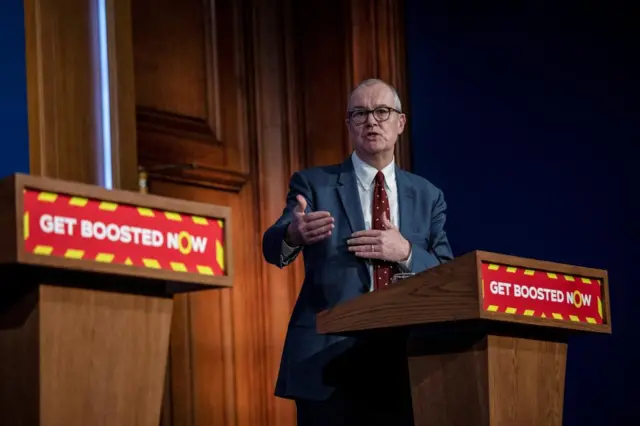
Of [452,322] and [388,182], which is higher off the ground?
[388,182]

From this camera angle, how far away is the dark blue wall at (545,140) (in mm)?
3793

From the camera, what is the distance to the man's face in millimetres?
2973

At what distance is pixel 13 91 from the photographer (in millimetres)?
2971

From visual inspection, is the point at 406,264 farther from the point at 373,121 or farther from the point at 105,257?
the point at 105,257

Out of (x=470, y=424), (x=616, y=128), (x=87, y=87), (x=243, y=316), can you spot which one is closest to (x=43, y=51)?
(x=87, y=87)

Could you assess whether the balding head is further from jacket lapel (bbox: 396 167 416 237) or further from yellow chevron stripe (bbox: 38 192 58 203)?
yellow chevron stripe (bbox: 38 192 58 203)

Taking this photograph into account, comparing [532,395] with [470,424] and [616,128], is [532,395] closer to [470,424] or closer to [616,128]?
[470,424]

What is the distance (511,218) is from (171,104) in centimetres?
117

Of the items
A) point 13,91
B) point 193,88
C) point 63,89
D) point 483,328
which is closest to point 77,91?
point 63,89

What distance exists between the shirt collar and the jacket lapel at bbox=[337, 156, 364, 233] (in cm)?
2

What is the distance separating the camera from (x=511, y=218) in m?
4.03

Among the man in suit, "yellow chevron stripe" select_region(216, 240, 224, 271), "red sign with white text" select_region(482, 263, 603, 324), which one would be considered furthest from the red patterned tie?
"yellow chevron stripe" select_region(216, 240, 224, 271)

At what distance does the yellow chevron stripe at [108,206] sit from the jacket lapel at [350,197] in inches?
43.8

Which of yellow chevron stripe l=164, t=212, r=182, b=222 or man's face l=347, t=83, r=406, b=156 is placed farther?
man's face l=347, t=83, r=406, b=156
